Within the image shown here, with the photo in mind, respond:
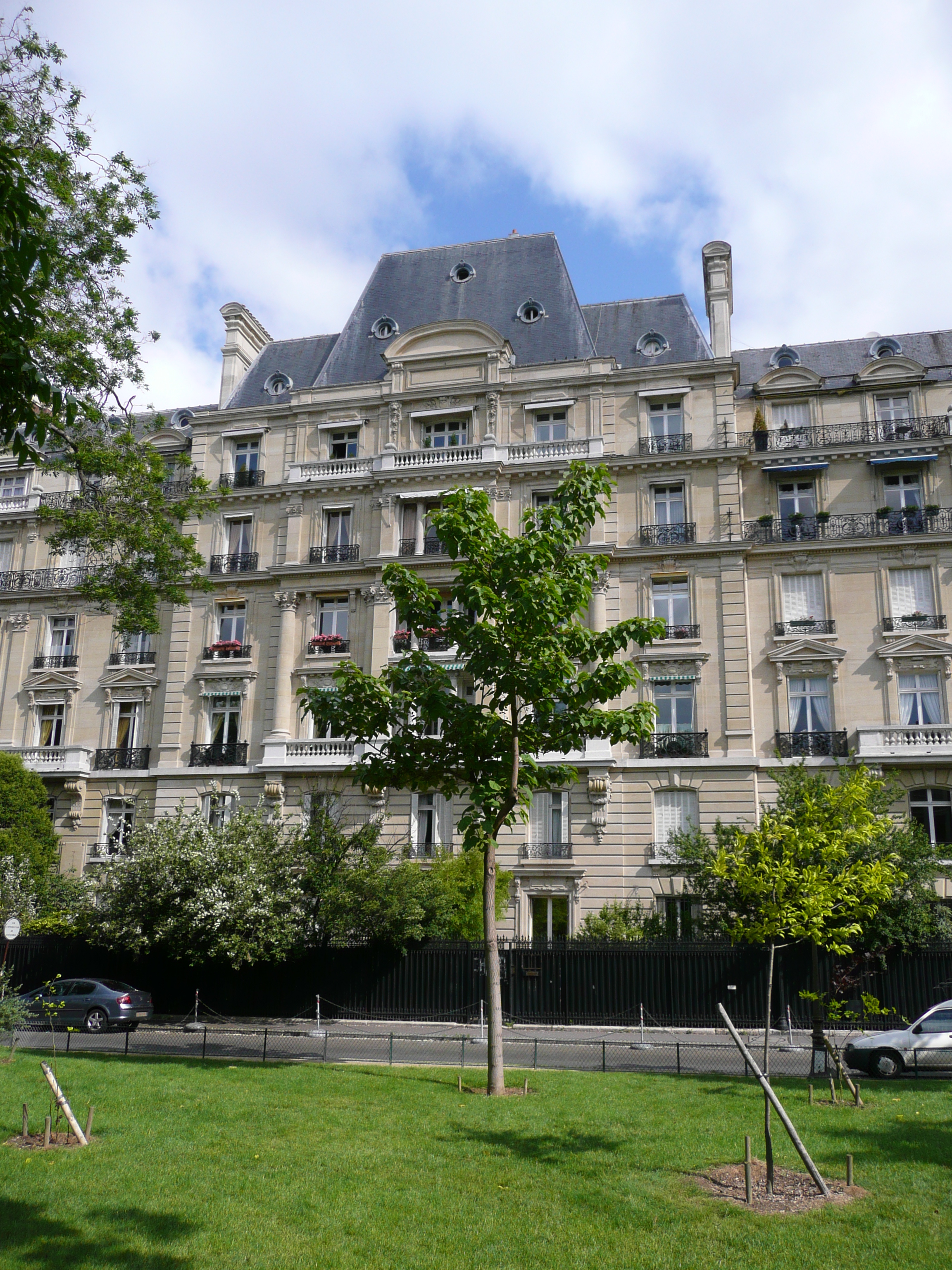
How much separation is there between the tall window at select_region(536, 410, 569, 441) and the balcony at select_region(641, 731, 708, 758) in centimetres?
1170

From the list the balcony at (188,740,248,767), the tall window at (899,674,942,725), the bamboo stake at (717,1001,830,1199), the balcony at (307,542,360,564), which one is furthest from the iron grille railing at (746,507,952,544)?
the bamboo stake at (717,1001,830,1199)

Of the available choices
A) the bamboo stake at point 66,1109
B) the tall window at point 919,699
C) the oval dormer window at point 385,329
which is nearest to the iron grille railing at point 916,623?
the tall window at point 919,699

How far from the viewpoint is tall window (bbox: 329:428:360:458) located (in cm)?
3941

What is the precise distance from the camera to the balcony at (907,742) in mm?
31656

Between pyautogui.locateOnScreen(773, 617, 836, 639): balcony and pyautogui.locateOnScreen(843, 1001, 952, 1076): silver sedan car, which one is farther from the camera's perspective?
pyautogui.locateOnScreen(773, 617, 836, 639): balcony

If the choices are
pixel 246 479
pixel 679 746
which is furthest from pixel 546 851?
pixel 246 479

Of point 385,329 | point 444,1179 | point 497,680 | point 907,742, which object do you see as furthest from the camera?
point 385,329

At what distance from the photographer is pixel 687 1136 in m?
12.8

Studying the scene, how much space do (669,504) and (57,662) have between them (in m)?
24.2

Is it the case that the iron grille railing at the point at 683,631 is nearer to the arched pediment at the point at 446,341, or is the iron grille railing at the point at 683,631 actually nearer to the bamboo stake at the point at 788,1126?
the arched pediment at the point at 446,341

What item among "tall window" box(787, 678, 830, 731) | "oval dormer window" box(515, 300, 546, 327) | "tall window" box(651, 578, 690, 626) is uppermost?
"oval dormer window" box(515, 300, 546, 327)

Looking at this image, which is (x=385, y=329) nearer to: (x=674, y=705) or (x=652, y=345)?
(x=652, y=345)

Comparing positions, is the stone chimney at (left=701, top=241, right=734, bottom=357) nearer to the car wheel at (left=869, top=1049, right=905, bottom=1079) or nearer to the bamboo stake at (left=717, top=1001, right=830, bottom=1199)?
the car wheel at (left=869, top=1049, right=905, bottom=1079)

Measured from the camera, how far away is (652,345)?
38906mm
